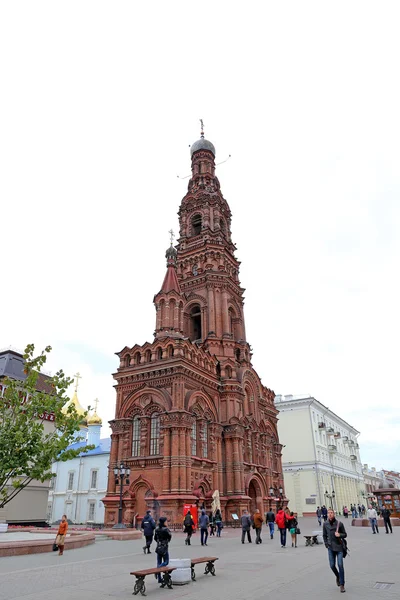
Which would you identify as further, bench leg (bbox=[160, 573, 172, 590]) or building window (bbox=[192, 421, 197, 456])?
building window (bbox=[192, 421, 197, 456])

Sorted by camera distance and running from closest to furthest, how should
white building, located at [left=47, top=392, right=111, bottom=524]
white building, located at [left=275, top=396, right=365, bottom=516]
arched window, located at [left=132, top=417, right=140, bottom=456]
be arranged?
arched window, located at [left=132, top=417, right=140, bottom=456] < white building, located at [left=47, top=392, right=111, bottom=524] < white building, located at [left=275, top=396, right=365, bottom=516]

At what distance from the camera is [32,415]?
16.8 m

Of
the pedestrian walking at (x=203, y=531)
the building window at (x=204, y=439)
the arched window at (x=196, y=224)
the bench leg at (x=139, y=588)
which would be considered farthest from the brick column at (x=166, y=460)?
the arched window at (x=196, y=224)

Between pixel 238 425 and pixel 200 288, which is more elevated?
pixel 200 288

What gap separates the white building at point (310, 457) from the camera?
55938 millimetres

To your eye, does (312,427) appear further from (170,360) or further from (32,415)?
(32,415)

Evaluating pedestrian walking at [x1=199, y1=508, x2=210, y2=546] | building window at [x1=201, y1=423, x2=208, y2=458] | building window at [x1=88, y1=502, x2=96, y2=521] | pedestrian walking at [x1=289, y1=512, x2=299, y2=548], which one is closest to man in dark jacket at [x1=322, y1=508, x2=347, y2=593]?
pedestrian walking at [x1=289, y1=512, x2=299, y2=548]

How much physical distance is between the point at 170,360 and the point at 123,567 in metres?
20.6

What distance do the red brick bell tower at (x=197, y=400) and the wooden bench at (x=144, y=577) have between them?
19.9 meters

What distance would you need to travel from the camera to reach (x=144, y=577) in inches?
413

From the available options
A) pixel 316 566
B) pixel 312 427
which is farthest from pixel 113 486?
pixel 312 427

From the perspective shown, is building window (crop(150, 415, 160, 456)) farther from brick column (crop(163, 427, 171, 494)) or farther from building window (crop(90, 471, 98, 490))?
building window (crop(90, 471, 98, 490))

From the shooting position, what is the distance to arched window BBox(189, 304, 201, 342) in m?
45.2

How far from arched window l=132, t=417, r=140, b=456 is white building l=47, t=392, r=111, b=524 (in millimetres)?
14212
